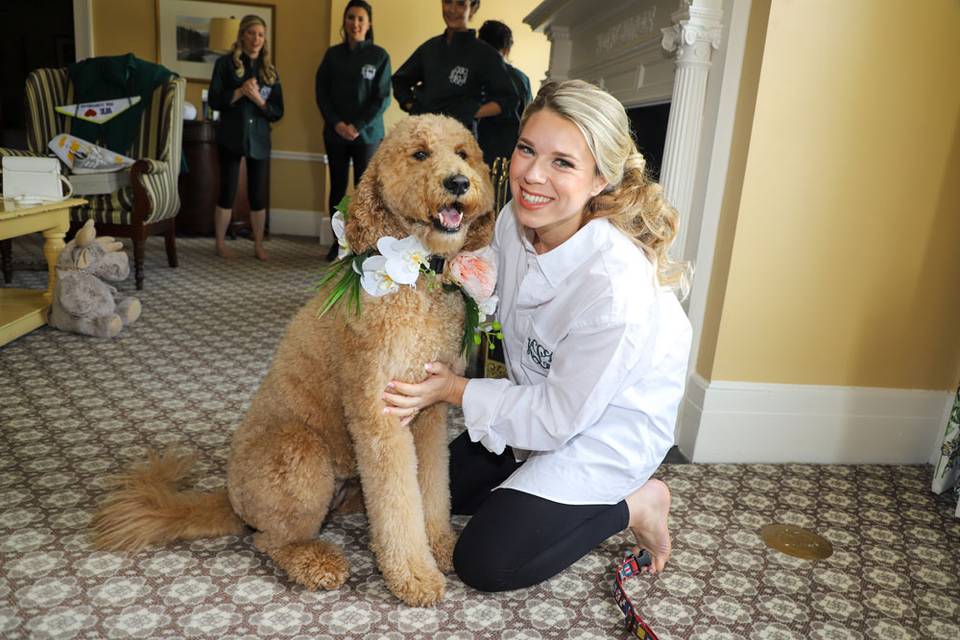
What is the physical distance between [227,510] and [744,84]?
1.89 m

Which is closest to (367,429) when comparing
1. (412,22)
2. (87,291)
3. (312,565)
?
(312,565)

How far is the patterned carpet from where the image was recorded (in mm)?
1439

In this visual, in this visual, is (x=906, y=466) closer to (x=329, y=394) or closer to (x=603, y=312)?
(x=603, y=312)

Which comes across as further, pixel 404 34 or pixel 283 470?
pixel 404 34

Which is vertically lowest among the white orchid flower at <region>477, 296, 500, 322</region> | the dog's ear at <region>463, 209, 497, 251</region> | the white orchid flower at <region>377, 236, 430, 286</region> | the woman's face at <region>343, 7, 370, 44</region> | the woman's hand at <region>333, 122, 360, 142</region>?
the white orchid flower at <region>477, 296, 500, 322</region>

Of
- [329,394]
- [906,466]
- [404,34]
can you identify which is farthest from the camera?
[404,34]

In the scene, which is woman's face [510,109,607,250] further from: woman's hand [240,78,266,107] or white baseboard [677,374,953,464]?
woman's hand [240,78,266,107]

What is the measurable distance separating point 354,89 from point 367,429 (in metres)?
3.84

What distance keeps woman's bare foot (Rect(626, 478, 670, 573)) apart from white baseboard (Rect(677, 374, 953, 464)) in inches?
26.7

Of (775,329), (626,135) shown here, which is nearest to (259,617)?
(626,135)

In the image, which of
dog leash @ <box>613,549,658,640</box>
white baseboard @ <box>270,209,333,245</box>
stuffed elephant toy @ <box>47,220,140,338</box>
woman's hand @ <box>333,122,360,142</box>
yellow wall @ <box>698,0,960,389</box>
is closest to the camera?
dog leash @ <box>613,549,658,640</box>

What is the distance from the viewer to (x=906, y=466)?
244cm

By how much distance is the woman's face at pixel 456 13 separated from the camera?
377cm

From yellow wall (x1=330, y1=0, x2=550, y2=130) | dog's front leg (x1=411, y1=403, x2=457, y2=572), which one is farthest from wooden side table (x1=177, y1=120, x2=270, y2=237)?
dog's front leg (x1=411, y1=403, x2=457, y2=572)
